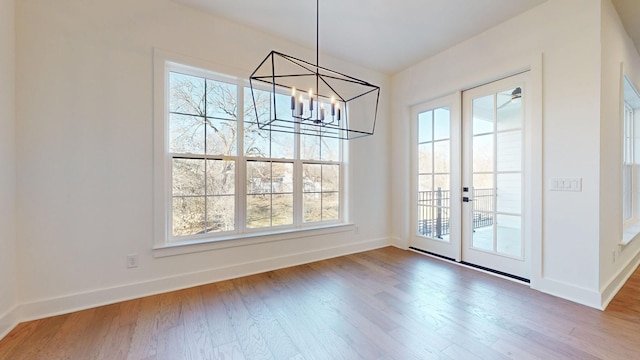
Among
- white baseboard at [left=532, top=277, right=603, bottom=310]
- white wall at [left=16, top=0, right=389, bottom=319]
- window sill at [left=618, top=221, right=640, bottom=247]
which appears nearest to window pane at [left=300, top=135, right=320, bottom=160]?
white wall at [left=16, top=0, right=389, bottom=319]

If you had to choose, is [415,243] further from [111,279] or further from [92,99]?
[92,99]

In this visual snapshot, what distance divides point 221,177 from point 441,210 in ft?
9.97

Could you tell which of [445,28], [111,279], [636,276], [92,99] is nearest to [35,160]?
[92,99]

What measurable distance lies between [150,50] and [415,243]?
4.20 m

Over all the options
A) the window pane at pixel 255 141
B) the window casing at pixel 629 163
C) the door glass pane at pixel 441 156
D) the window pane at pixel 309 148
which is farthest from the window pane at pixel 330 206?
the window casing at pixel 629 163

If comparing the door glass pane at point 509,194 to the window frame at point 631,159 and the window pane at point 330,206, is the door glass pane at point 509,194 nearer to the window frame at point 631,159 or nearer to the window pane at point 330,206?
the window frame at point 631,159

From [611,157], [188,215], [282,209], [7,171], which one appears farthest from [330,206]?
[7,171]

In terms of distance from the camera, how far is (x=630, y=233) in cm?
300

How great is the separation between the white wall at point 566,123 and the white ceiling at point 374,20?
12.0 inches

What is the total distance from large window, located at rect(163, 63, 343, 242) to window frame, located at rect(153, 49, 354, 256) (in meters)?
0.01

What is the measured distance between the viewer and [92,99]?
2201 mm

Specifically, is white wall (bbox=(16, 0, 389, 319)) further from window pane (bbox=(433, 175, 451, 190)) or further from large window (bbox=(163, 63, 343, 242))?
window pane (bbox=(433, 175, 451, 190))

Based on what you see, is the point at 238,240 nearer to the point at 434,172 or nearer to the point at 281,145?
the point at 281,145

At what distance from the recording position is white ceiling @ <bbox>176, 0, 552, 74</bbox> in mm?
2520
